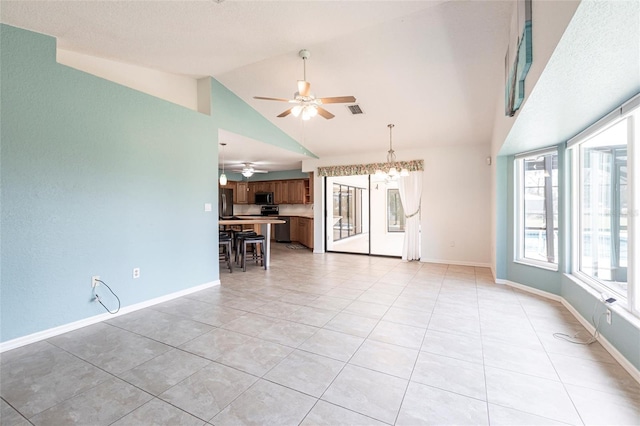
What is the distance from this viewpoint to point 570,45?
1.31 metres

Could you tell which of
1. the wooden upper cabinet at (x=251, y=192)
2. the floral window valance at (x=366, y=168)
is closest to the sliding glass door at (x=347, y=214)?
the floral window valance at (x=366, y=168)

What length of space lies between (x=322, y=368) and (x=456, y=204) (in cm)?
470

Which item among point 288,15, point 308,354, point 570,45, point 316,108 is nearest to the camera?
point 570,45

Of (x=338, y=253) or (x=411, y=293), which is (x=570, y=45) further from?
(x=338, y=253)

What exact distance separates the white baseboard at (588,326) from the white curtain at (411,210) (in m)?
1.89

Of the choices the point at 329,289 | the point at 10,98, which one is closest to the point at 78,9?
the point at 10,98

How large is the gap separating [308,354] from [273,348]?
312 mm

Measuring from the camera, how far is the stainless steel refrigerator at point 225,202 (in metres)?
9.19

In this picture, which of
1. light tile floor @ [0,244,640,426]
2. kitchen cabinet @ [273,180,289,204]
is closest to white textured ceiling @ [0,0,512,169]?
light tile floor @ [0,244,640,426]

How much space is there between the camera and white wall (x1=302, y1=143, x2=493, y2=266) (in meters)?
5.40

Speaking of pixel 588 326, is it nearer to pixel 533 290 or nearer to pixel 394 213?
pixel 533 290

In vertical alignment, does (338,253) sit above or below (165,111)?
below

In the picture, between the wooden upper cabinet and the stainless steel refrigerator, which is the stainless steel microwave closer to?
the wooden upper cabinet

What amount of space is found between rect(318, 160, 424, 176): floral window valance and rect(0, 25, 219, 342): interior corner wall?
3645 mm
